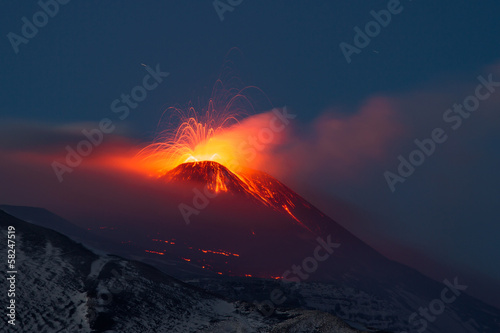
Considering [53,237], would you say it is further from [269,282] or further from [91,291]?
[269,282]

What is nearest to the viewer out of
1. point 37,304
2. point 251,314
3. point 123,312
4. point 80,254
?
point 37,304

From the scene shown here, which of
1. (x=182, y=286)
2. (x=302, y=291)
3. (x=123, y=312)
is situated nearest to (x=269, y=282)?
(x=302, y=291)

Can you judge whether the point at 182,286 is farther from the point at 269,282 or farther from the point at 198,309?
the point at 269,282

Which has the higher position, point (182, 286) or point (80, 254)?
point (80, 254)

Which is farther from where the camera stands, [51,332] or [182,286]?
[182,286]

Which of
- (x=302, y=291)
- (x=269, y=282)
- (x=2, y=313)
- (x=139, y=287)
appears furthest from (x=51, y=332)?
(x=302, y=291)

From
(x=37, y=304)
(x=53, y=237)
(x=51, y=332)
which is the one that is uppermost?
(x=53, y=237)

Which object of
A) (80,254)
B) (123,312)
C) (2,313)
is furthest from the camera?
(80,254)

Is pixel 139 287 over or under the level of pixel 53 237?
under

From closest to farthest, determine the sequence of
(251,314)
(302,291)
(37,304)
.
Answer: (37,304), (251,314), (302,291)
